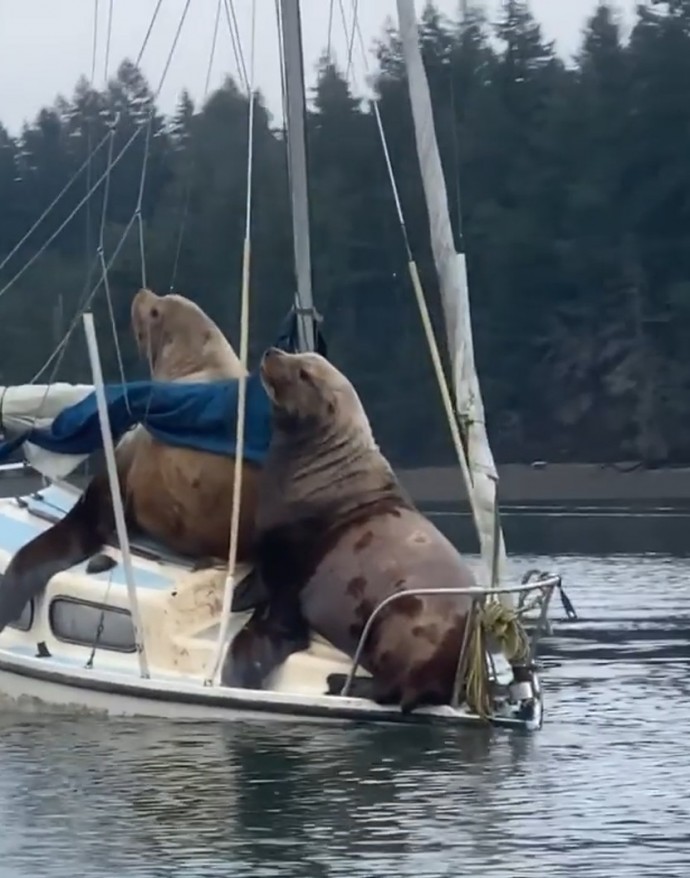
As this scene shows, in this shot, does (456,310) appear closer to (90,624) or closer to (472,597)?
(472,597)

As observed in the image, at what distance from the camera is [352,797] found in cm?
1741

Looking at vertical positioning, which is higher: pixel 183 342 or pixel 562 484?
pixel 183 342

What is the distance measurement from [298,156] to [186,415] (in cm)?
250

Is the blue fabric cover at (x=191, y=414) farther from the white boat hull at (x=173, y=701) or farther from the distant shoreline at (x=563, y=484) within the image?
the distant shoreline at (x=563, y=484)

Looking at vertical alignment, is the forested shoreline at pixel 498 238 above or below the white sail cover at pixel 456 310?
above

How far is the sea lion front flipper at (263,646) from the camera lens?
65.1ft

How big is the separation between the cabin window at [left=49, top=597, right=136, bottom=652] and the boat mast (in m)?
2.68

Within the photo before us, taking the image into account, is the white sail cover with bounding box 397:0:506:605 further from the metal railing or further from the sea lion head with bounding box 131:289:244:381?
the sea lion head with bounding box 131:289:244:381

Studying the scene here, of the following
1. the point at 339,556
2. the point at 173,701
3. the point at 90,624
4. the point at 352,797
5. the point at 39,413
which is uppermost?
the point at 39,413

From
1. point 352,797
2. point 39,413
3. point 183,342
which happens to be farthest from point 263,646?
point 39,413

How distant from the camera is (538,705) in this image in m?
19.9

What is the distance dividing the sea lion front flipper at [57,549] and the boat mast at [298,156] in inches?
80.8

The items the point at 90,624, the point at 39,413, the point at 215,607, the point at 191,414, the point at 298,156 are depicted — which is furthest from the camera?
the point at 39,413

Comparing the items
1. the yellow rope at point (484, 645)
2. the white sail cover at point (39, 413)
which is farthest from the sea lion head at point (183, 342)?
the yellow rope at point (484, 645)
